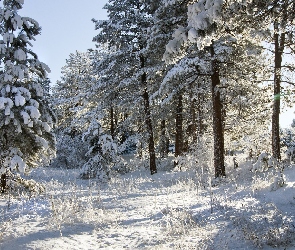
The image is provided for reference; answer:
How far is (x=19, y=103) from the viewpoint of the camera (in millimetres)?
9602

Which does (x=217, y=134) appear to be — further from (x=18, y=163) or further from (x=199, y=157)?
(x=18, y=163)

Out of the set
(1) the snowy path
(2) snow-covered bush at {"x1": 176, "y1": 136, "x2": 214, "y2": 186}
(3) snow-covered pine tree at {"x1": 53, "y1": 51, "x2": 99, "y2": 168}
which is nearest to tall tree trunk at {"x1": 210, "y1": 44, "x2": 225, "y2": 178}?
(2) snow-covered bush at {"x1": 176, "y1": 136, "x2": 214, "y2": 186}

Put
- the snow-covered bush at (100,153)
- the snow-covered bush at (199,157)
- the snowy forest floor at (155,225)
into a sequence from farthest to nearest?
the snow-covered bush at (100,153) < the snow-covered bush at (199,157) < the snowy forest floor at (155,225)

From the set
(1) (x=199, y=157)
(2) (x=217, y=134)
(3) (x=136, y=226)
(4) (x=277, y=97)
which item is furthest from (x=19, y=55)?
(4) (x=277, y=97)

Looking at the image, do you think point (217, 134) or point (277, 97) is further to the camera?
point (277, 97)

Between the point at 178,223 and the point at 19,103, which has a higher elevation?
the point at 19,103

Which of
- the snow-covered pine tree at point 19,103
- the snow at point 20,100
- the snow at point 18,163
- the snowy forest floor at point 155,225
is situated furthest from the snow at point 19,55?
the snowy forest floor at point 155,225

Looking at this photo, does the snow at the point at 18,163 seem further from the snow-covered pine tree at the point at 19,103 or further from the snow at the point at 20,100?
the snow at the point at 20,100

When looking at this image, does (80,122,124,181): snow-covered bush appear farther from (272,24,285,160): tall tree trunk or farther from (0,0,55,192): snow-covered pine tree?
(272,24,285,160): tall tree trunk

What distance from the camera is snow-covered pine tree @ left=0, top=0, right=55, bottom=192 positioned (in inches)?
380

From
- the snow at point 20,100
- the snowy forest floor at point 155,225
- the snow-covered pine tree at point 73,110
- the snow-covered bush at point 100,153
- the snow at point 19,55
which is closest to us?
the snowy forest floor at point 155,225

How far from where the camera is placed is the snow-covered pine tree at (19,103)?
9.66 m

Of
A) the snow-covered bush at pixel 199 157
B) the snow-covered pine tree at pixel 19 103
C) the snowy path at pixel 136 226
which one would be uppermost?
the snow-covered pine tree at pixel 19 103

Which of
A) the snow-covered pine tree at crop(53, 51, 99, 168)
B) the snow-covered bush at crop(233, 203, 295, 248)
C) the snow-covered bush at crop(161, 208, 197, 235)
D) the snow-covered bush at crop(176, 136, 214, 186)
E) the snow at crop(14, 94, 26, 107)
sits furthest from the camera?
the snow-covered pine tree at crop(53, 51, 99, 168)
